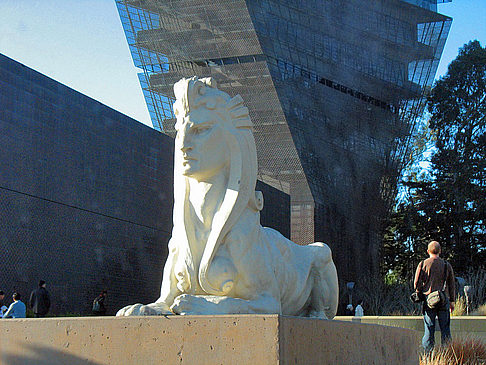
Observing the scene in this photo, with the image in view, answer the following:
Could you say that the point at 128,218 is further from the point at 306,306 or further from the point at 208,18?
the point at 306,306

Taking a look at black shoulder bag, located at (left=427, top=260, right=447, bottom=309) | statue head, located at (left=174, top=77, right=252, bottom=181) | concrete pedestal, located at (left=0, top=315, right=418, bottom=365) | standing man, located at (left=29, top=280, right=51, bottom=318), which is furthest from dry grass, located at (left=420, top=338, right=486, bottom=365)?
standing man, located at (left=29, top=280, right=51, bottom=318)

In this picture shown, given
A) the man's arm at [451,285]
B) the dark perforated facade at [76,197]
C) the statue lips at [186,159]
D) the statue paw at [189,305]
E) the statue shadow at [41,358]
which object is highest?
the dark perforated facade at [76,197]

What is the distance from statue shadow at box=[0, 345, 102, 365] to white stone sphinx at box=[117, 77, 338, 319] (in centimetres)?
48

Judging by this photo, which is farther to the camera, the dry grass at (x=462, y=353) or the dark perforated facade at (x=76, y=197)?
the dark perforated facade at (x=76, y=197)

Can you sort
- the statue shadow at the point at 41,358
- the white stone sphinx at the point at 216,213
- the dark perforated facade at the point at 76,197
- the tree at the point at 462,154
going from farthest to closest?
the tree at the point at 462,154 < the dark perforated facade at the point at 76,197 < the white stone sphinx at the point at 216,213 < the statue shadow at the point at 41,358

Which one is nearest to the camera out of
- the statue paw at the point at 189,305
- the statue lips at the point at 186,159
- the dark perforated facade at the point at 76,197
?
the statue paw at the point at 189,305

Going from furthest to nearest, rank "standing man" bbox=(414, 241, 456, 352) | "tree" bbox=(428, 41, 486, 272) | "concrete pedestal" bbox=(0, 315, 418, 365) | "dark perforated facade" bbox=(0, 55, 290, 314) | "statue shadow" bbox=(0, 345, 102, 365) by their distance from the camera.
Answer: "tree" bbox=(428, 41, 486, 272) → "dark perforated facade" bbox=(0, 55, 290, 314) → "standing man" bbox=(414, 241, 456, 352) → "statue shadow" bbox=(0, 345, 102, 365) → "concrete pedestal" bbox=(0, 315, 418, 365)

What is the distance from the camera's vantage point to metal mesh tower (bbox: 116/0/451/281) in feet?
107

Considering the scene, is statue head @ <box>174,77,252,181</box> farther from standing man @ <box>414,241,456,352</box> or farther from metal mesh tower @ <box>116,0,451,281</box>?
metal mesh tower @ <box>116,0,451,281</box>

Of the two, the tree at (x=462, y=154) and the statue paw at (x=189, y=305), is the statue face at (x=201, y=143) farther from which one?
the tree at (x=462, y=154)

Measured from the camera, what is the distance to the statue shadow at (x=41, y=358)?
320cm

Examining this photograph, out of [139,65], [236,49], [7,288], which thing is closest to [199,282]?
[7,288]

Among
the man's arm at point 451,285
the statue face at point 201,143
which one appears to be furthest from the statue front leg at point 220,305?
the man's arm at point 451,285

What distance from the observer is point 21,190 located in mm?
17297
